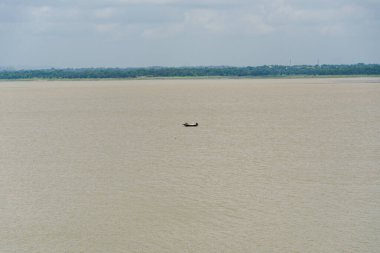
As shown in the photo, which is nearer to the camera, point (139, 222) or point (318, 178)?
point (139, 222)

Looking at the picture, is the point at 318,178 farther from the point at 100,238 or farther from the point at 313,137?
the point at 313,137

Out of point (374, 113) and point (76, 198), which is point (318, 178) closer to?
point (76, 198)

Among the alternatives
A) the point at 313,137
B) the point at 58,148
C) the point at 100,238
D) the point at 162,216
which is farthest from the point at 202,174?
the point at 313,137

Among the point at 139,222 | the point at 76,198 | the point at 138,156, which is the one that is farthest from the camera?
the point at 138,156

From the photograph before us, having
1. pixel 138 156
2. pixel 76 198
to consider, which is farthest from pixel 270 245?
pixel 138 156

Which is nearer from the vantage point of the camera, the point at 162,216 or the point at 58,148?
the point at 162,216

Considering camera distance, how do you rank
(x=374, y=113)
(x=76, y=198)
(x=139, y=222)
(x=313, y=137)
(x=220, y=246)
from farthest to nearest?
(x=374, y=113) → (x=313, y=137) → (x=76, y=198) → (x=139, y=222) → (x=220, y=246)
